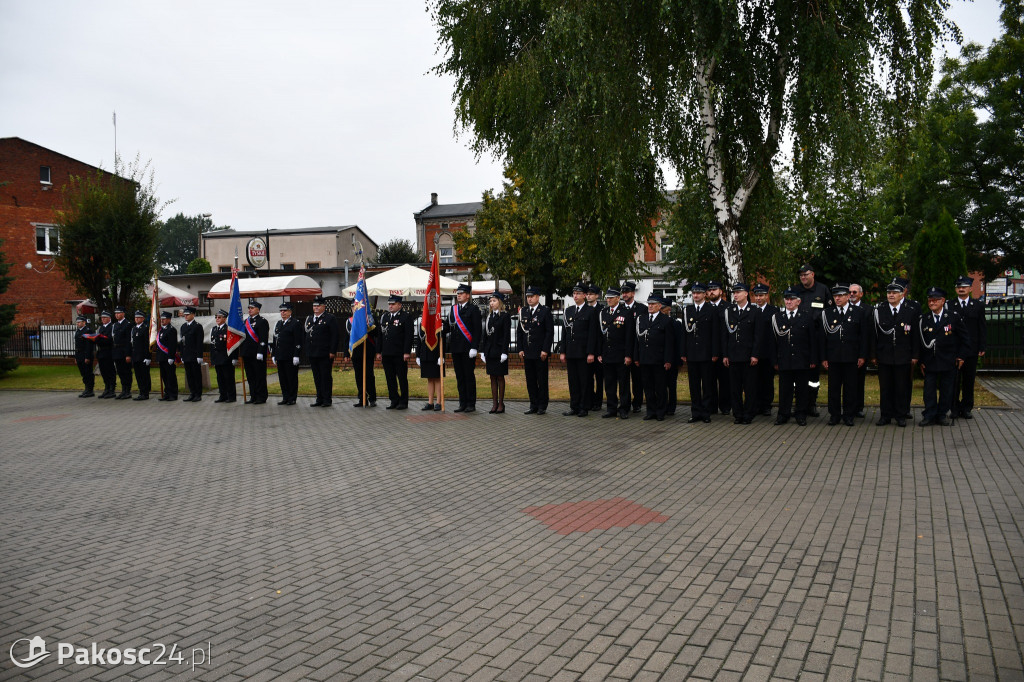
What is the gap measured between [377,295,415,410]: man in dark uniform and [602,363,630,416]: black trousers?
4008 millimetres

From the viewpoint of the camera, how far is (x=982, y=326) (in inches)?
445

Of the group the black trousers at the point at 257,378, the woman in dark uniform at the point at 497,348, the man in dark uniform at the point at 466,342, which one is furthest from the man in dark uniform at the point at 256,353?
the woman in dark uniform at the point at 497,348

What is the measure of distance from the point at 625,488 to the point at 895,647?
3705 millimetres

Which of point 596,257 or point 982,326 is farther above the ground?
point 596,257

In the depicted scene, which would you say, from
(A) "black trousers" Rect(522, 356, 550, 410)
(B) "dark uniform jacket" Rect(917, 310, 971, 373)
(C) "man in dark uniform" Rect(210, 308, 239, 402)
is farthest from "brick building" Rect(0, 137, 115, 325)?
(B) "dark uniform jacket" Rect(917, 310, 971, 373)

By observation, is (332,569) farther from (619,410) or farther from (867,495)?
(619,410)

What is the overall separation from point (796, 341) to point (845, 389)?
99cm

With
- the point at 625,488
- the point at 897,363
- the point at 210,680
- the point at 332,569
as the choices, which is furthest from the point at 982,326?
the point at 210,680

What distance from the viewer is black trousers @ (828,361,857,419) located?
11.1 metres

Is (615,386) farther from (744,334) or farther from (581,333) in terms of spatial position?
(744,334)

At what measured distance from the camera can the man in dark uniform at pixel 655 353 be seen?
12.1 metres

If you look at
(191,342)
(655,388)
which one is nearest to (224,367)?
(191,342)

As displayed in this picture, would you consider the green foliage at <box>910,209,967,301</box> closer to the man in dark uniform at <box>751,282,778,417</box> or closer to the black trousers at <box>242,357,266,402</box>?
the man in dark uniform at <box>751,282,778,417</box>

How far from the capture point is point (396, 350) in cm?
1450
